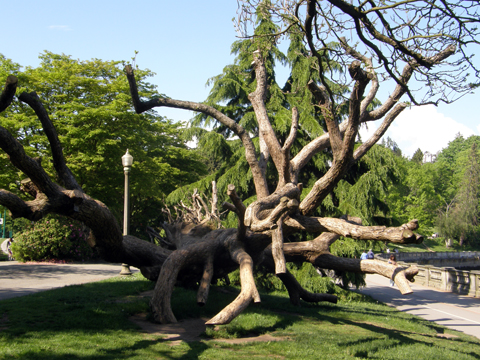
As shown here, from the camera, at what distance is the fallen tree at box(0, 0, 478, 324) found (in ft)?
19.7

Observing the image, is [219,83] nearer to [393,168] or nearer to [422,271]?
[393,168]

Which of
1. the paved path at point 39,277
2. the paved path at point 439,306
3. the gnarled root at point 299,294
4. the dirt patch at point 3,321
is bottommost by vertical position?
the paved path at point 439,306

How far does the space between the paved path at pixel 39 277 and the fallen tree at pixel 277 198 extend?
4.91m

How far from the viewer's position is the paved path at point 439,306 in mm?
12250

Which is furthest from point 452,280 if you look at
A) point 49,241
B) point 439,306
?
point 49,241

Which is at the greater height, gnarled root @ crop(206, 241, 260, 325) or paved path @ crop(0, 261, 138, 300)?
gnarled root @ crop(206, 241, 260, 325)

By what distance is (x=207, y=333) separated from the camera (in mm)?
7273

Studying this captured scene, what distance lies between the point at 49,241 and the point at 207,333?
55.5 ft

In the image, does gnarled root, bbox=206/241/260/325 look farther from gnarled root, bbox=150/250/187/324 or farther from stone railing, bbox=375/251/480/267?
stone railing, bbox=375/251/480/267

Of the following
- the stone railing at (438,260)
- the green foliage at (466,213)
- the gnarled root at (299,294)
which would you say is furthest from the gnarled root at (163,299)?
the green foliage at (466,213)

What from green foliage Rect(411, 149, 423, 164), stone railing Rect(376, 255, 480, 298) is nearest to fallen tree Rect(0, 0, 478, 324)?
stone railing Rect(376, 255, 480, 298)

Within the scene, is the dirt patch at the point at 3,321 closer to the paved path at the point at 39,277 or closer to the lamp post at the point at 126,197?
the paved path at the point at 39,277

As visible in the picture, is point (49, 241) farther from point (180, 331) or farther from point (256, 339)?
point (256, 339)

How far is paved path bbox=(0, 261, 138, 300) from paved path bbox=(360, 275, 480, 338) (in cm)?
1144
